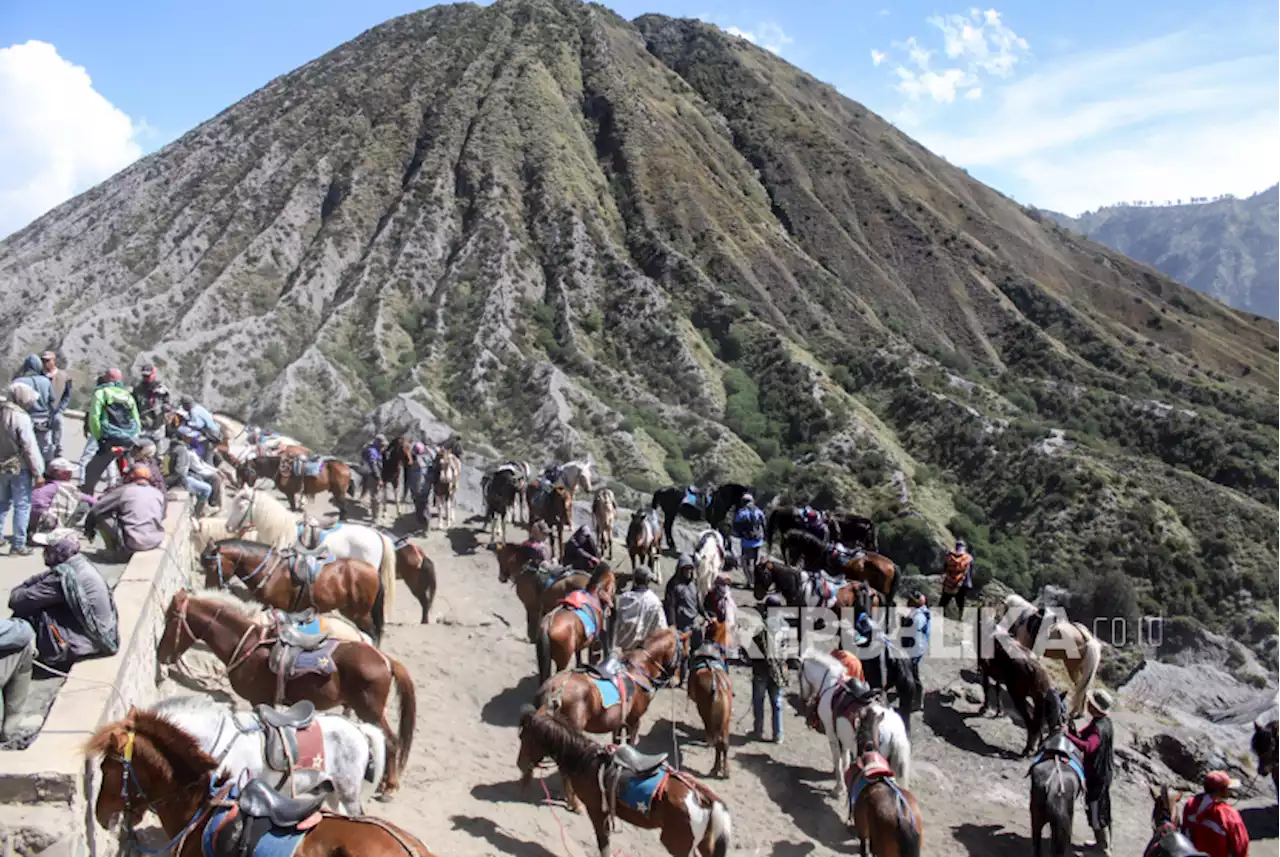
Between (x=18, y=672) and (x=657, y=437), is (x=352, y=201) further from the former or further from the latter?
(x=18, y=672)

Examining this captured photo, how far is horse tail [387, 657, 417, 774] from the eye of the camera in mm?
8164

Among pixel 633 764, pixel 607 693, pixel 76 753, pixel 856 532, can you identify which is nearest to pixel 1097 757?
pixel 607 693

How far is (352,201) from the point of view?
5622 centimetres

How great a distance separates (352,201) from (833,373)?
104ft

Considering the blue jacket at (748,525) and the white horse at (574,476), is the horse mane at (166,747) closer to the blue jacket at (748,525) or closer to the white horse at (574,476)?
the blue jacket at (748,525)

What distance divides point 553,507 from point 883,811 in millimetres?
10821

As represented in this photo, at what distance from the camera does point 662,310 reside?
51.0 meters

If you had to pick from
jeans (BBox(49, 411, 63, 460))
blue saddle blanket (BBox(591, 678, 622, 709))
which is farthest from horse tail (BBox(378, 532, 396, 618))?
jeans (BBox(49, 411, 63, 460))

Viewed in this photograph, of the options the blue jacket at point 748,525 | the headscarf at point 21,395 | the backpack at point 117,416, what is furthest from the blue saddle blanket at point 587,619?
the blue jacket at point 748,525

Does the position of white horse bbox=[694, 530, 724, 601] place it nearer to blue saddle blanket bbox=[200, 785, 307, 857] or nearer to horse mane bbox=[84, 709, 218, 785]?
horse mane bbox=[84, 709, 218, 785]

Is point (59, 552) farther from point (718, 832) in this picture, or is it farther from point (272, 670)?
point (718, 832)

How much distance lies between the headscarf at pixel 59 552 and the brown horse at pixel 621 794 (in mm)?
3898

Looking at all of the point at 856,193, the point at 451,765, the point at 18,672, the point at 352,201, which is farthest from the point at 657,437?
the point at 856,193

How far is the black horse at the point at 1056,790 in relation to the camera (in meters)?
8.71
